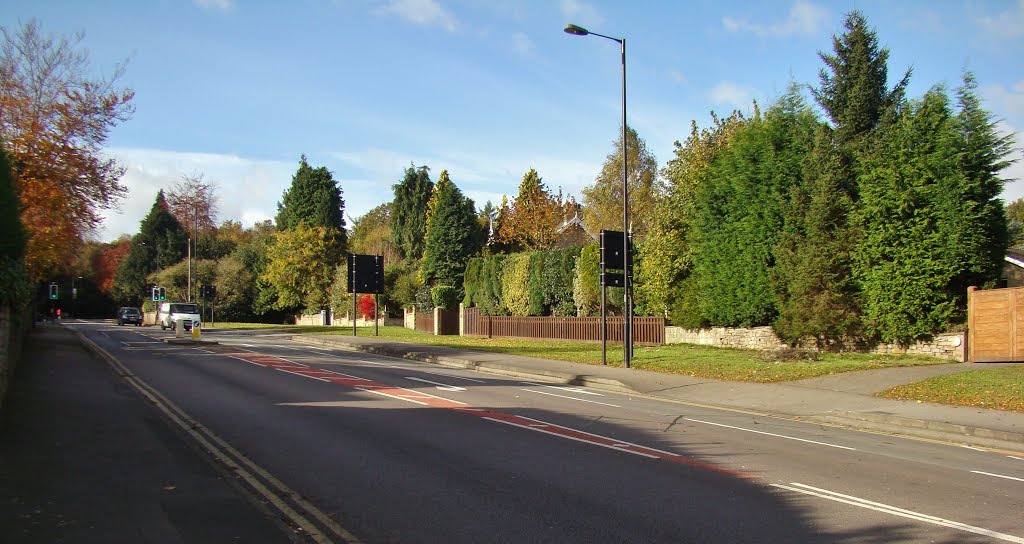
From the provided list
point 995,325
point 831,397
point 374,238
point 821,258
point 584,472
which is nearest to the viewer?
point 584,472

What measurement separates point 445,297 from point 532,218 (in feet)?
46.3

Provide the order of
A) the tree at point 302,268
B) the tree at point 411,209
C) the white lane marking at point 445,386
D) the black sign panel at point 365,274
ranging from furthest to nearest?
the tree at point 411,209 → the tree at point 302,268 → the black sign panel at point 365,274 → the white lane marking at point 445,386

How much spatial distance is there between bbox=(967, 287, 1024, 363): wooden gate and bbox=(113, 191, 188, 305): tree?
92184 millimetres

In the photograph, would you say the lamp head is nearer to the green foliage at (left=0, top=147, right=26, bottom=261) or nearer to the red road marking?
the red road marking

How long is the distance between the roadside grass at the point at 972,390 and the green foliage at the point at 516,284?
976 inches

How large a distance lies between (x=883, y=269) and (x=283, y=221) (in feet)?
Answer: 229

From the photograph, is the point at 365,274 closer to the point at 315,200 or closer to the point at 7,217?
the point at 7,217

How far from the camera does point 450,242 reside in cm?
5638

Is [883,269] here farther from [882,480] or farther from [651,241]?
[882,480]

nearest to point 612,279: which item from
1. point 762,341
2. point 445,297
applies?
point 762,341

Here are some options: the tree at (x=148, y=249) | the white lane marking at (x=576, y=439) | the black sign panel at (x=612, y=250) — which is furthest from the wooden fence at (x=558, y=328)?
the tree at (x=148, y=249)

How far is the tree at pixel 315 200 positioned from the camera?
76.1 meters

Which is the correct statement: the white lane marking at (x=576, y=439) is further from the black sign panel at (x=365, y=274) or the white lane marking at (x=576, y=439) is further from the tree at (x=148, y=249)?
the tree at (x=148, y=249)

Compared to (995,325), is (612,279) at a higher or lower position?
higher
